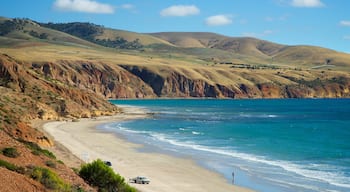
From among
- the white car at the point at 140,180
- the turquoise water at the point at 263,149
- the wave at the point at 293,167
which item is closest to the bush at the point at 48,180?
the white car at the point at 140,180

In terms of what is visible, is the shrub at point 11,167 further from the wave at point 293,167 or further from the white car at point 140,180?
the wave at point 293,167

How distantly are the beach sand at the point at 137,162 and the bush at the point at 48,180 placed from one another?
50.4 feet

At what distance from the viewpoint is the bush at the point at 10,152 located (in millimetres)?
23644

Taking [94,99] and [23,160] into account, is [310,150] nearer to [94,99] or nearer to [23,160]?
[23,160]

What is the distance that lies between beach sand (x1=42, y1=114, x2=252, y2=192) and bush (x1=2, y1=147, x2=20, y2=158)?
13.0 m

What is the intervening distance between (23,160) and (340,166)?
33.2 m

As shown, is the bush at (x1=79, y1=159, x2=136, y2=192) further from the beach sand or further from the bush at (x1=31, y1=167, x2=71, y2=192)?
the beach sand

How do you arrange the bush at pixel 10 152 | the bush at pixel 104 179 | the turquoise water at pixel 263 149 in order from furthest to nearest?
the turquoise water at pixel 263 149 < the bush at pixel 104 179 < the bush at pixel 10 152

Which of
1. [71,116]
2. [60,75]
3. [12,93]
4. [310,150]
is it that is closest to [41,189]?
[310,150]

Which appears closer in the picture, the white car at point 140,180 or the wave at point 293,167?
the white car at point 140,180

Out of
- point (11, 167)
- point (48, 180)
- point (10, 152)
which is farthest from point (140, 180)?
point (48, 180)

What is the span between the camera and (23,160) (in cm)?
2409

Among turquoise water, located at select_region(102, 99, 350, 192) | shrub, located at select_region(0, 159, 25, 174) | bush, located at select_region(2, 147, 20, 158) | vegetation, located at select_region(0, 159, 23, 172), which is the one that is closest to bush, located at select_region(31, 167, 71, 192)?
shrub, located at select_region(0, 159, 25, 174)

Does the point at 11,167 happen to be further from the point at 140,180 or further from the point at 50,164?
the point at 140,180
